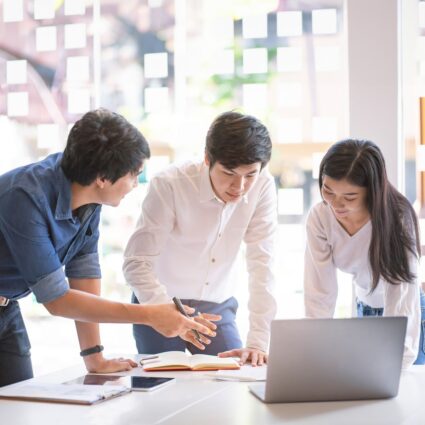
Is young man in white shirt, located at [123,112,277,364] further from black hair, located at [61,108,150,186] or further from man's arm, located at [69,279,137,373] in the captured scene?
black hair, located at [61,108,150,186]

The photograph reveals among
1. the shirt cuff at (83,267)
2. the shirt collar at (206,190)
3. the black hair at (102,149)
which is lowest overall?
the shirt cuff at (83,267)

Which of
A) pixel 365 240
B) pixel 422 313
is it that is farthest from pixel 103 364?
pixel 422 313

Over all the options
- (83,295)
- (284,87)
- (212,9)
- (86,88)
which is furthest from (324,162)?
(86,88)

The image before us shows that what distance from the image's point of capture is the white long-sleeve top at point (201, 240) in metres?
2.58

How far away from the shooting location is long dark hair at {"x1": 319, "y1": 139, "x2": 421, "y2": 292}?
2.39 meters

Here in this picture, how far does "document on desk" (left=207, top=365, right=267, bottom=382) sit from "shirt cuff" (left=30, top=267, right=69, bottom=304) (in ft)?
1.62

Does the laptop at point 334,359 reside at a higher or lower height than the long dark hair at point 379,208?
lower

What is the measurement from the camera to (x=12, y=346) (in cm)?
225

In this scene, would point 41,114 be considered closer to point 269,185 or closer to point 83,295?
point 269,185

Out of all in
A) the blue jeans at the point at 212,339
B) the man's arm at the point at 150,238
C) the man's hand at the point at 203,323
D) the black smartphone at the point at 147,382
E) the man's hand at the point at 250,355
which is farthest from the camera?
the blue jeans at the point at 212,339

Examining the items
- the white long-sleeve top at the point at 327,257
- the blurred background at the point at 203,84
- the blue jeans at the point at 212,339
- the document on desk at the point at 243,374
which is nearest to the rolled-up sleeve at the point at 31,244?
the document on desk at the point at 243,374

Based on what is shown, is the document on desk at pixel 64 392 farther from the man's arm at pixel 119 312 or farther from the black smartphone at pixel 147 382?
the man's arm at pixel 119 312

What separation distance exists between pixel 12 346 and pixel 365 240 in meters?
A: 1.19

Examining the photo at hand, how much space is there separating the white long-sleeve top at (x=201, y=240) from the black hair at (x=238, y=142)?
0.26 metres
